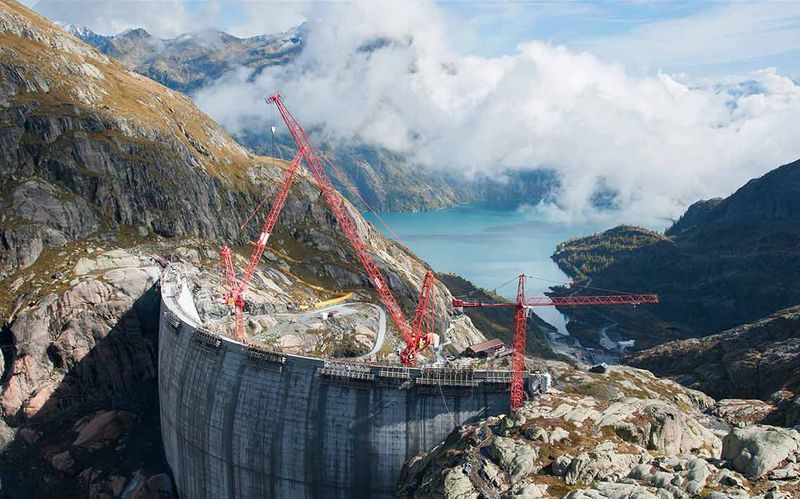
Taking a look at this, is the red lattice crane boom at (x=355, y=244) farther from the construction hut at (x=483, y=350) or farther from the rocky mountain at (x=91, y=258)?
the rocky mountain at (x=91, y=258)

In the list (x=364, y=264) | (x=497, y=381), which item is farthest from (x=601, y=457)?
(x=364, y=264)

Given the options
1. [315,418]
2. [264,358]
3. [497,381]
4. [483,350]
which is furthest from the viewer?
[483,350]

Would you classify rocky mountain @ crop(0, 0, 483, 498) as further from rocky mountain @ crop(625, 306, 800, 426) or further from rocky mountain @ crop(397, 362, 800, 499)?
rocky mountain @ crop(625, 306, 800, 426)

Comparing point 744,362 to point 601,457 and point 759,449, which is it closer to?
point 759,449

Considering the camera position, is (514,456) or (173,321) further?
(173,321)

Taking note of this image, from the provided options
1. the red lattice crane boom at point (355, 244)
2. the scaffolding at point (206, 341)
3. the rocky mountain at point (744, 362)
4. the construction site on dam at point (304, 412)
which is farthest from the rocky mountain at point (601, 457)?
the rocky mountain at point (744, 362)

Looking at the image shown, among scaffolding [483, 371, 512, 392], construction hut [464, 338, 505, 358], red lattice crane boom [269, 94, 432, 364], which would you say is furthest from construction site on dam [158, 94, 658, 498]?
construction hut [464, 338, 505, 358]

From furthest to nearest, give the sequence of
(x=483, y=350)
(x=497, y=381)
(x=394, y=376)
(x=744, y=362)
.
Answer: (x=744, y=362), (x=483, y=350), (x=394, y=376), (x=497, y=381)
